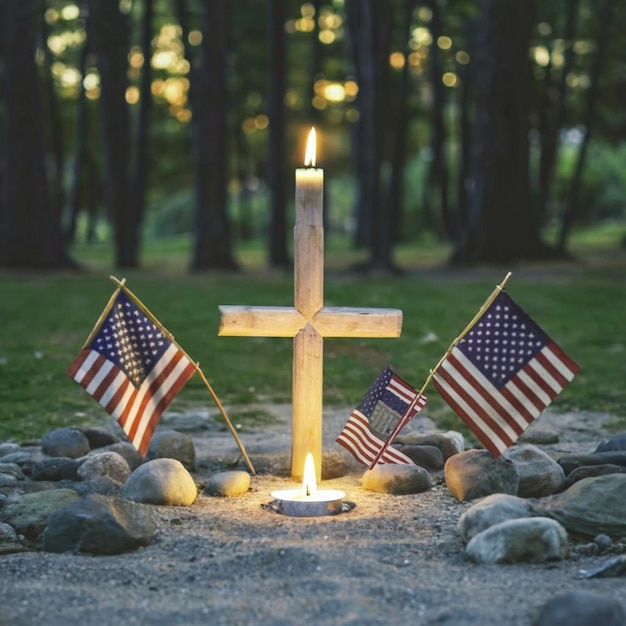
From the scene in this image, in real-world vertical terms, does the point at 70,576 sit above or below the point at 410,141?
below

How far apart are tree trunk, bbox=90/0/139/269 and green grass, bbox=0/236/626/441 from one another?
871 mm

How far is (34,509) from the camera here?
22.9ft

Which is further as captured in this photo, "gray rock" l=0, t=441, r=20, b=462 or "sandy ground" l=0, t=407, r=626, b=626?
"gray rock" l=0, t=441, r=20, b=462

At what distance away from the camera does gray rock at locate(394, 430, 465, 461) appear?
27.8ft

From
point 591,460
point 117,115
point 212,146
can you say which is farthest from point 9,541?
point 117,115

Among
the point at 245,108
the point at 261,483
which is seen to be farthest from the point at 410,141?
the point at 261,483

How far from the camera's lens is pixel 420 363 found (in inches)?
512

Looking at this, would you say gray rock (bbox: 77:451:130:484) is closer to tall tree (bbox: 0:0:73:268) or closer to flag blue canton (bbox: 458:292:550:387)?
flag blue canton (bbox: 458:292:550:387)

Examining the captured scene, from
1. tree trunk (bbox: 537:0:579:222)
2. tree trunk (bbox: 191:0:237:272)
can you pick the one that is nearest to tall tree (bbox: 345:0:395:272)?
tree trunk (bbox: 191:0:237:272)

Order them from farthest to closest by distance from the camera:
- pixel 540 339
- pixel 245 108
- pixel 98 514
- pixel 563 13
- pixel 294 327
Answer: pixel 245 108 < pixel 563 13 < pixel 294 327 < pixel 540 339 < pixel 98 514

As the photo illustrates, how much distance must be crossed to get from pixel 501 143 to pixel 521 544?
1723 cm

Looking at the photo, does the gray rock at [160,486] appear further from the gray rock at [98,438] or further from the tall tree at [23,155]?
the tall tree at [23,155]

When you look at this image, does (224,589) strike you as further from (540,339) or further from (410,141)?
(410,141)

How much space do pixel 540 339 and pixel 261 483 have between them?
2.10 meters
